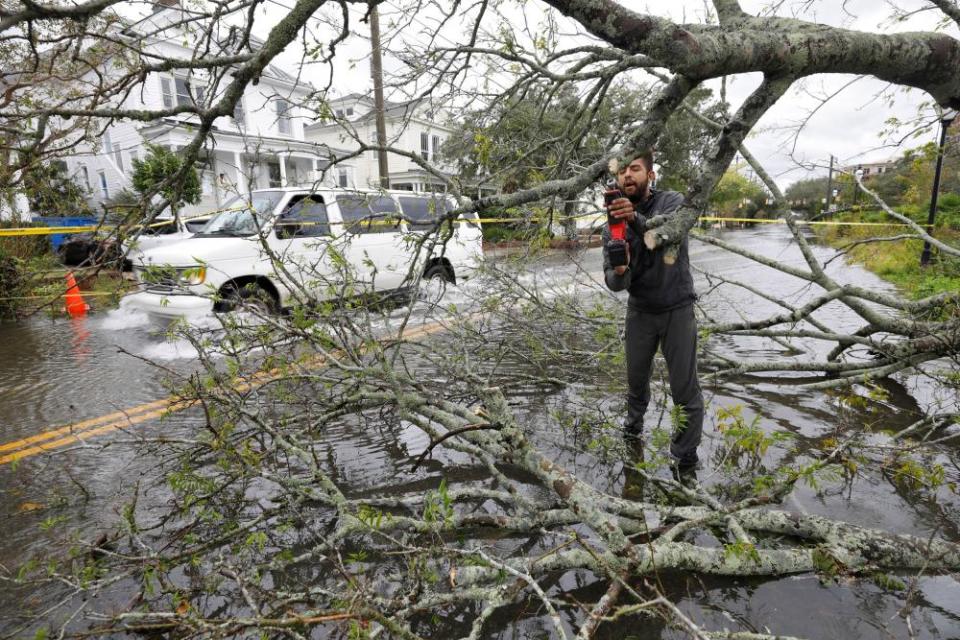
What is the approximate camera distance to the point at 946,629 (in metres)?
2.15

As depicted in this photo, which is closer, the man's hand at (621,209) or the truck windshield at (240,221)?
the man's hand at (621,209)

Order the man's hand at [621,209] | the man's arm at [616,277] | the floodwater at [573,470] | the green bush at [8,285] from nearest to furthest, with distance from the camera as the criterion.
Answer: the floodwater at [573,470] < the man's hand at [621,209] < the man's arm at [616,277] < the green bush at [8,285]

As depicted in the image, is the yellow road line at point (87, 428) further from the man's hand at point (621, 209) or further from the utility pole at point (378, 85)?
the utility pole at point (378, 85)

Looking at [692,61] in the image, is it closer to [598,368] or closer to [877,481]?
[877,481]

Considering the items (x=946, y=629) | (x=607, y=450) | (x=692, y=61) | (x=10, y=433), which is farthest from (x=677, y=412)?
(x=10, y=433)

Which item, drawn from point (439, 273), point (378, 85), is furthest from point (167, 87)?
point (439, 273)

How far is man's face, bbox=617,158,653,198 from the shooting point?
3.11 meters

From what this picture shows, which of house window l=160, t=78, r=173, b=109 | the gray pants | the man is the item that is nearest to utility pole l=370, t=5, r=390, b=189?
the man

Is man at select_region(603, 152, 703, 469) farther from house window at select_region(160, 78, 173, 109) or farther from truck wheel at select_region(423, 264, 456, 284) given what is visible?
house window at select_region(160, 78, 173, 109)

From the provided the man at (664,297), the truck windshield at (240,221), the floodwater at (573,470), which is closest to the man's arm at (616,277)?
the man at (664,297)

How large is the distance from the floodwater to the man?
0.48m

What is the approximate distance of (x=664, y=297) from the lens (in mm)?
3154

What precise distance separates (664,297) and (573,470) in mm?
1363

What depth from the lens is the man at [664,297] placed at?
312 centimetres
